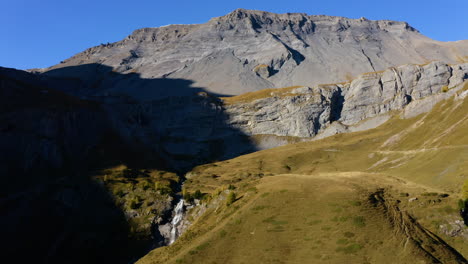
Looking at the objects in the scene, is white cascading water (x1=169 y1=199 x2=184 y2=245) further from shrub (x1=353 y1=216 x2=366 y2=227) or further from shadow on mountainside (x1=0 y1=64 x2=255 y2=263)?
shrub (x1=353 y1=216 x2=366 y2=227)

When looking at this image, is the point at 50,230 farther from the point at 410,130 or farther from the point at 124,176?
the point at 410,130

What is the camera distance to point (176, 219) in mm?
95938

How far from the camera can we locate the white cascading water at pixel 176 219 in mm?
89325

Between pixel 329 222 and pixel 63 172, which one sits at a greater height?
pixel 63 172

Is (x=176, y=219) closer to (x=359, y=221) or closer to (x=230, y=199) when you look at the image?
(x=230, y=199)

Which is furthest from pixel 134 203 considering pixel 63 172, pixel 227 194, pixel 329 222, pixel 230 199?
pixel 329 222

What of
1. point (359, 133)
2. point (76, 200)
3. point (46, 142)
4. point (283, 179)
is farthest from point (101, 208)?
point (359, 133)

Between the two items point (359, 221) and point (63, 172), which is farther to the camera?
point (63, 172)

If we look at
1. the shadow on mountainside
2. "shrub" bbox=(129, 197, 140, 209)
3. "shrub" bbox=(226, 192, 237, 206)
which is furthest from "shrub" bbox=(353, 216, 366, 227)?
"shrub" bbox=(129, 197, 140, 209)

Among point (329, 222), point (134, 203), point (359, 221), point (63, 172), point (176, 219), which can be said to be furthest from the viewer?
point (63, 172)

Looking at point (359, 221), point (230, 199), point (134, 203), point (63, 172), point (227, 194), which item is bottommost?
point (134, 203)

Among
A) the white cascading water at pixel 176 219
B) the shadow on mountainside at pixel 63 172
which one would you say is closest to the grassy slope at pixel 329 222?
the white cascading water at pixel 176 219

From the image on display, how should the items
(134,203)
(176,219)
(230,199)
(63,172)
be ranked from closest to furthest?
(230,199) → (176,219) → (134,203) → (63,172)

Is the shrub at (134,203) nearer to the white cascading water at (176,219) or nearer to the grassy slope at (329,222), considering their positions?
the white cascading water at (176,219)
